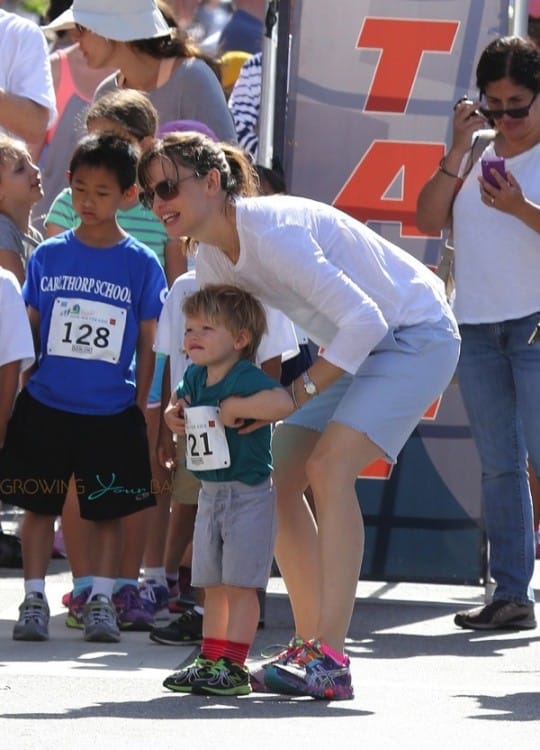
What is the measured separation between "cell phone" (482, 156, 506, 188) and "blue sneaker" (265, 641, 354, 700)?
2.05 metres

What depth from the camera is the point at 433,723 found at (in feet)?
15.5

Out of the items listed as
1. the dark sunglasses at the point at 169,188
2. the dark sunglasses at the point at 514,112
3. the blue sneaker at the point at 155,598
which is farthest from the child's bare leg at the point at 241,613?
the dark sunglasses at the point at 514,112

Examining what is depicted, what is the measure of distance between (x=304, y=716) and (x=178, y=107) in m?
3.18

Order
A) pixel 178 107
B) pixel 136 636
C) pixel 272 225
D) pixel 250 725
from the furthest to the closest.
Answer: pixel 178 107 → pixel 136 636 → pixel 272 225 → pixel 250 725

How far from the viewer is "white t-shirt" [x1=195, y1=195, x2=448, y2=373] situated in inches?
194

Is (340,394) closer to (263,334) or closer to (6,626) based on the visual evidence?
(263,334)

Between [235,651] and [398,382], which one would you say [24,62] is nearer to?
[398,382]

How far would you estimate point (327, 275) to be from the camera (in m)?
4.92

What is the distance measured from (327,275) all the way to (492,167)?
5.48ft

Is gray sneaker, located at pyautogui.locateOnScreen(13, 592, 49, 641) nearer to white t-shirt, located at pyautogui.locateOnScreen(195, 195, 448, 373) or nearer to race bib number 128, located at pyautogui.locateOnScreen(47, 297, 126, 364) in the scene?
race bib number 128, located at pyautogui.locateOnScreen(47, 297, 126, 364)

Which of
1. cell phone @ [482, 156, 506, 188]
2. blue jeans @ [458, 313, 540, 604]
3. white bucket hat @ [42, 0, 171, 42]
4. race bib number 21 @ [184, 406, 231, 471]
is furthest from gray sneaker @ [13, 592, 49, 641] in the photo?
white bucket hat @ [42, 0, 171, 42]

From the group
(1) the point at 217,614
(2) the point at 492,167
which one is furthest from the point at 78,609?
(2) the point at 492,167

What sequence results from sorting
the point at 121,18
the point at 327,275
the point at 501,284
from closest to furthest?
the point at 327,275 < the point at 501,284 < the point at 121,18

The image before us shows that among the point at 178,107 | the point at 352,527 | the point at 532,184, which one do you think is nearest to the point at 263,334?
the point at 352,527
